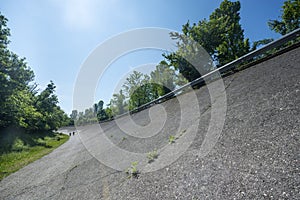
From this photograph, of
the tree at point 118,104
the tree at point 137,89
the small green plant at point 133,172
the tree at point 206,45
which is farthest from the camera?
the tree at point 118,104

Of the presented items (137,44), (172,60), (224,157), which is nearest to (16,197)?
(224,157)

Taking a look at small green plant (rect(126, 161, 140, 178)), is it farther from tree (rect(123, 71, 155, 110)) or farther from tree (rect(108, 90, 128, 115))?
tree (rect(108, 90, 128, 115))

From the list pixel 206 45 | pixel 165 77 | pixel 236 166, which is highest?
pixel 206 45

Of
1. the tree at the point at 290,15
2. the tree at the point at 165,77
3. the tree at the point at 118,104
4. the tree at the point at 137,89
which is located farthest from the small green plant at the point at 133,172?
the tree at the point at 118,104

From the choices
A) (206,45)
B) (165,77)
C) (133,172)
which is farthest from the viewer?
(165,77)

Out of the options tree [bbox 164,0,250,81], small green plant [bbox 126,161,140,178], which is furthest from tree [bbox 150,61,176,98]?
small green plant [bbox 126,161,140,178]

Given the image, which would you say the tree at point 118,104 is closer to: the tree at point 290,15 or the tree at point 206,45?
the tree at point 206,45

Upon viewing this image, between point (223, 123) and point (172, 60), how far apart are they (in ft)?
46.2

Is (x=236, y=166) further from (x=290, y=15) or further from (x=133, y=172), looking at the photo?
(x=290, y=15)

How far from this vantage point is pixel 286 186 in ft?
4.73

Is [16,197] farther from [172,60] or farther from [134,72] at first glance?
[134,72]

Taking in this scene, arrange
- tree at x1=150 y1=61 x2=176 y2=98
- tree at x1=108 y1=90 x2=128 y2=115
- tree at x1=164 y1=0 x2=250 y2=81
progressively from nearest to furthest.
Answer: tree at x1=164 y1=0 x2=250 y2=81
tree at x1=150 y1=61 x2=176 y2=98
tree at x1=108 y1=90 x2=128 y2=115

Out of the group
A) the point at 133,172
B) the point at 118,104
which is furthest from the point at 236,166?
the point at 118,104

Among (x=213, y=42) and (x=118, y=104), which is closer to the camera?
(x=213, y=42)
